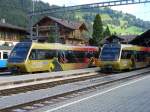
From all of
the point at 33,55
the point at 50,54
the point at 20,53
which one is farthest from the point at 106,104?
the point at 50,54

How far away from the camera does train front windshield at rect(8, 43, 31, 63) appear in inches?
1313

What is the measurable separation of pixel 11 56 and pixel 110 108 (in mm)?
21968

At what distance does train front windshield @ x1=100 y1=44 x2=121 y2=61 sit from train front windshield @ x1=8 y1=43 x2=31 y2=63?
8168 millimetres

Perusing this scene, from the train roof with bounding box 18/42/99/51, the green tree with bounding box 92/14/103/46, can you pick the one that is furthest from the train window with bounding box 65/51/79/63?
the green tree with bounding box 92/14/103/46

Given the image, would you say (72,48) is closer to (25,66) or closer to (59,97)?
(25,66)

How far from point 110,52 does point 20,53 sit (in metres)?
9.04

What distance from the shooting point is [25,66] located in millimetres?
33031

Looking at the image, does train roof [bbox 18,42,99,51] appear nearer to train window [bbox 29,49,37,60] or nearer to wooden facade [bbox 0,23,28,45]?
train window [bbox 29,49,37,60]

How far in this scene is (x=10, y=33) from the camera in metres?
74.4

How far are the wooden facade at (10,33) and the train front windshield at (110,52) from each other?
35.0m

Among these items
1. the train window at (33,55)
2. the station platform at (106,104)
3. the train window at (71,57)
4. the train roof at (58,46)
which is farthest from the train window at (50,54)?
the station platform at (106,104)

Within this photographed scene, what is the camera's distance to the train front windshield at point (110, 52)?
3819cm

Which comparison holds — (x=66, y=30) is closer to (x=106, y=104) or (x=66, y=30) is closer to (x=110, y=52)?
(x=110, y=52)

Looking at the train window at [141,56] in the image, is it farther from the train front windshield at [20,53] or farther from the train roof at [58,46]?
the train front windshield at [20,53]
